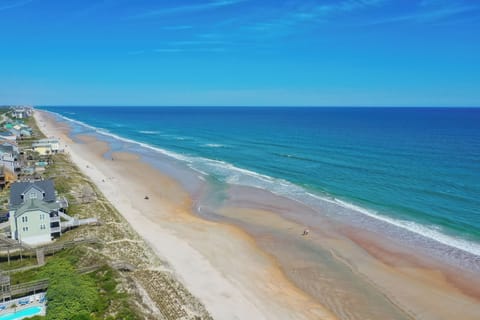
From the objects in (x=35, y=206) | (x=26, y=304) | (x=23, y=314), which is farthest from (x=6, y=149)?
(x=23, y=314)

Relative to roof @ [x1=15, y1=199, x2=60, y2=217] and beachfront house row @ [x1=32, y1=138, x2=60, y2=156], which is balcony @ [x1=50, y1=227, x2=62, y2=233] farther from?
beachfront house row @ [x1=32, y1=138, x2=60, y2=156]

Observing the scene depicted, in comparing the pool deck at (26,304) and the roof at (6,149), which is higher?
the roof at (6,149)

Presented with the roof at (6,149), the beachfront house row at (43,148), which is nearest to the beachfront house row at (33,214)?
the roof at (6,149)

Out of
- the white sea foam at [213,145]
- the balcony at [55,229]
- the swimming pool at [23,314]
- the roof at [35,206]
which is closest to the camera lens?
the swimming pool at [23,314]

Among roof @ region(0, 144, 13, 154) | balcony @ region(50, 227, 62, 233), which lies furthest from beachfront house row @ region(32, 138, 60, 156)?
balcony @ region(50, 227, 62, 233)

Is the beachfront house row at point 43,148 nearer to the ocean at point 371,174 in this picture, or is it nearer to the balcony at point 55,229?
the ocean at point 371,174

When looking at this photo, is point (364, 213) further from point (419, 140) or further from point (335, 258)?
point (419, 140)

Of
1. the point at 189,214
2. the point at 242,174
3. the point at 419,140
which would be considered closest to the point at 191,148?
the point at 242,174

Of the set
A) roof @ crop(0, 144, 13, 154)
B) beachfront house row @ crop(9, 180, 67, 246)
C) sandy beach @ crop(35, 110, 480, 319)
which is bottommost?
sandy beach @ crop(35, 110, 480, 319)

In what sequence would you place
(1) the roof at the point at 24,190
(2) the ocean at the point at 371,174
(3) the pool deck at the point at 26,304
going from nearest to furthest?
(3) the pool deck at the point at 26,304, (1) the roof at the point at 24,190, (2) the ocean at the point at 371,174
